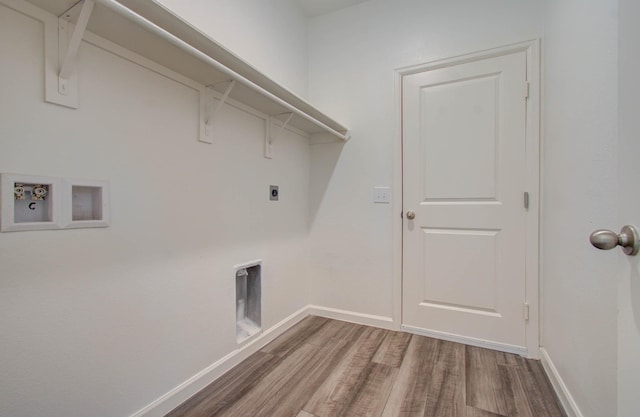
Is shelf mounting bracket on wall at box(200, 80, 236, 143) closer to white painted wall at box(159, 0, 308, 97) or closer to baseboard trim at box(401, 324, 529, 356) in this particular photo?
white painted wall at box(159, 0, 308, 97)

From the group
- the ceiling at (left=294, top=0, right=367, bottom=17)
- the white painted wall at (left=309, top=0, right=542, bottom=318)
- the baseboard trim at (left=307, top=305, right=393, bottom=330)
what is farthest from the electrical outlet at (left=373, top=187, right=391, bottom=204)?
the ceiling at (left=294, top=0, right=367, bottom=17)

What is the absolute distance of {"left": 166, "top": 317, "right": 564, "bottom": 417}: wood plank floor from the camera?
4.37 ft

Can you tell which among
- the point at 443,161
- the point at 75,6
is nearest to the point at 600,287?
the point at 443,161

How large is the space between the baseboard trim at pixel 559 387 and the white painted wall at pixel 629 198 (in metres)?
0.91

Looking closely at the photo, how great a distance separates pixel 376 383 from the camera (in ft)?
5.01

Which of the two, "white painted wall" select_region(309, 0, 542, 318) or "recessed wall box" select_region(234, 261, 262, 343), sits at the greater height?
"white painted wall" select_region(309, 0, 542, 318)

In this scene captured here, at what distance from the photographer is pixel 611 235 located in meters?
0.57

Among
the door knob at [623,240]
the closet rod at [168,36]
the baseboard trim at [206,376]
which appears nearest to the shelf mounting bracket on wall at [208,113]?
the closet rod at [168,36]

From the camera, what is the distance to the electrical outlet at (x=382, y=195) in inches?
85.6

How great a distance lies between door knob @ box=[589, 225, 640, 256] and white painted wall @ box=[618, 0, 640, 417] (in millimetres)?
16

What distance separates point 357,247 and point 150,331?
1.48m

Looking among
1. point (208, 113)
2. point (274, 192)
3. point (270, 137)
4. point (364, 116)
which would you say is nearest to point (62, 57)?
point (208, 113)

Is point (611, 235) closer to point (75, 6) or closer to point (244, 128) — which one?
point (75, 6)

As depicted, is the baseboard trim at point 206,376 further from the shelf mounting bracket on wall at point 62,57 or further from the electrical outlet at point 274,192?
the shelf mounting bracket on wall at point 62,57
